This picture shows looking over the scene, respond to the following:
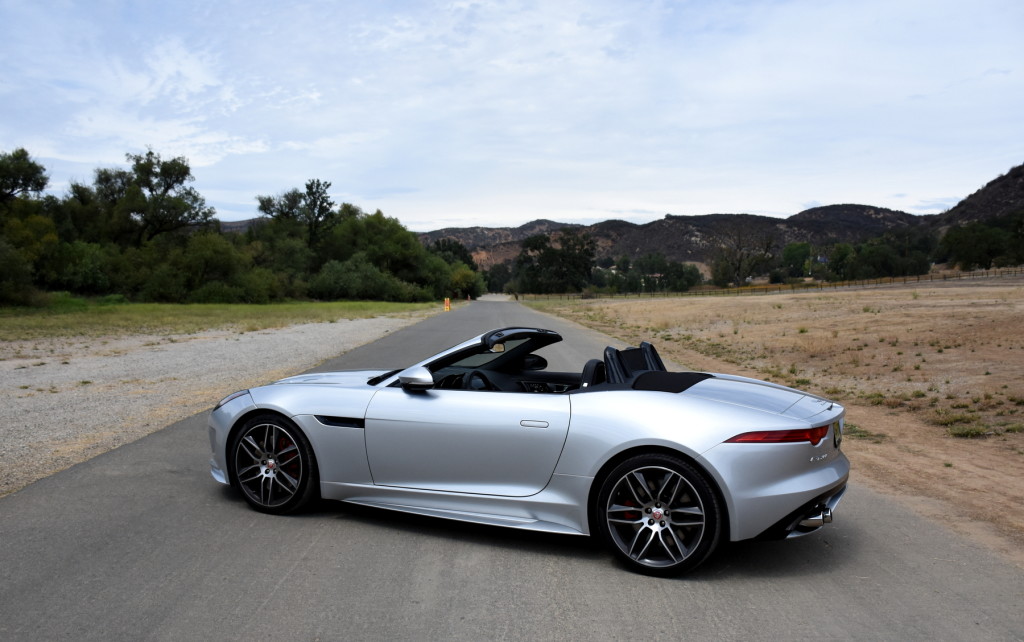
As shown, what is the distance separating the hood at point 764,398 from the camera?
4227 mm

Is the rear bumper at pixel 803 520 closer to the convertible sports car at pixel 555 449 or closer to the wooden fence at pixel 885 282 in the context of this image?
the convertible sports car at pixel 555 449

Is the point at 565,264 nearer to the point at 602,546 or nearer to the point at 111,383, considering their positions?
the point at 111,383

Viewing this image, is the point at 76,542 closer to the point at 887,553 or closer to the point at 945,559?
the point at 887,553

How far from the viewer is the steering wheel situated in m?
4.91

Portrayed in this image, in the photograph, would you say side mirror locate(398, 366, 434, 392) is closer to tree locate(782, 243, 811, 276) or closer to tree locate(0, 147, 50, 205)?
tree locate(0, 147, 50, 205)

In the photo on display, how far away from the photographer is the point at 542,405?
172 inches

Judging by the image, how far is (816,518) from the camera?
13.3 ft

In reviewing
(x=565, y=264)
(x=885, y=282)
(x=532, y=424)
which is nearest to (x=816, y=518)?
(x=532, y=424)

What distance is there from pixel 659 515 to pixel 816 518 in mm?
851

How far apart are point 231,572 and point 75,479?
282cm

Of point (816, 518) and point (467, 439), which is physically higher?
point (467, 439)

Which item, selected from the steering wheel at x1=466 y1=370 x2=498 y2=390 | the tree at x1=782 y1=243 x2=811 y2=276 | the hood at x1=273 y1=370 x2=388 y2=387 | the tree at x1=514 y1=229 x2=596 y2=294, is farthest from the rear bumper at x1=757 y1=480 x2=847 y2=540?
the tree at x1=782 y1=243 x2=811 y2=276

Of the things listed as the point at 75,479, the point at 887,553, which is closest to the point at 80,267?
the point at 75,479

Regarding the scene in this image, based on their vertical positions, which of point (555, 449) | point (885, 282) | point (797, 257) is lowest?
point (885, 282)
